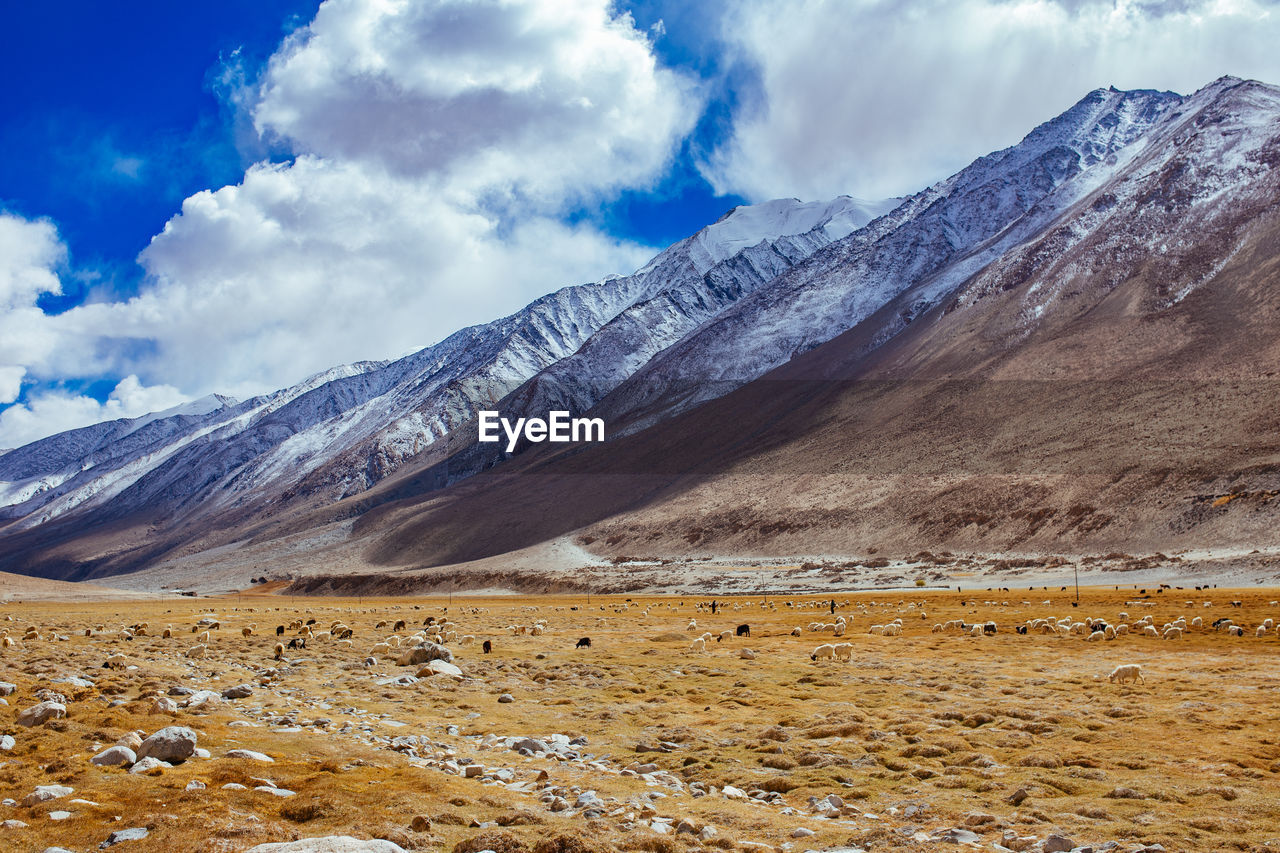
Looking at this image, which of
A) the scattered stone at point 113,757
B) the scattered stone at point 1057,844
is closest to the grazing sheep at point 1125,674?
the scattered stone at point 1057,844

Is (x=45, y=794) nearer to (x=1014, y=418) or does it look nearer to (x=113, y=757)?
(x=113, y=757)

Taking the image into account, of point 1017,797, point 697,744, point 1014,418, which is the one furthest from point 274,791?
point 1014,418

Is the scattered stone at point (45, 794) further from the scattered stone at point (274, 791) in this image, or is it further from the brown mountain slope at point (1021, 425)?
the brown mountain slope at point (1021, 425)

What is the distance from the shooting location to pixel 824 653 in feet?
89.8

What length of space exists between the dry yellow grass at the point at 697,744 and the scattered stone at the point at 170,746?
1.48 feet

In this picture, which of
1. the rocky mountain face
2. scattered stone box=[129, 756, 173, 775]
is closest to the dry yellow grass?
scattered stone box=[129, 756, 173, 775]

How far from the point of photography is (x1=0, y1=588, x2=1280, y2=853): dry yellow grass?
9727 mm

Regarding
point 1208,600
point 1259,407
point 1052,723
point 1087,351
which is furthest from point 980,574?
point 1052,723

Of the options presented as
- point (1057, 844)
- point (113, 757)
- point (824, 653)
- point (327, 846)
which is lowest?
point (824, 653)

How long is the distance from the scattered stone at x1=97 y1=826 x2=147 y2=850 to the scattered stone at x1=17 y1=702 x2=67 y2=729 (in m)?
6.35

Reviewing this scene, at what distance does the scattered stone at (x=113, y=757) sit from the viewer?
455 inches

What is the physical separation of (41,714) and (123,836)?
6609 millimetres

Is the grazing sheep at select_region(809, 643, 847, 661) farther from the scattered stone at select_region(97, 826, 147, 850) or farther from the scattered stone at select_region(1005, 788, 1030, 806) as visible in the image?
the scattered stone at select_region(97, 826, 147, 850)

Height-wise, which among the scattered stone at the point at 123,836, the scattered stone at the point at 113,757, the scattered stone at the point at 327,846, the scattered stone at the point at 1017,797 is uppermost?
the scattered stone at the point at 327,846
